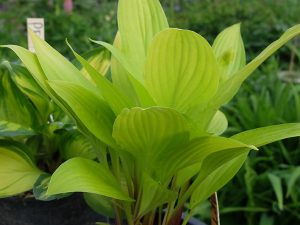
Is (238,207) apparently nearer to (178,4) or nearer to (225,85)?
(225,85)

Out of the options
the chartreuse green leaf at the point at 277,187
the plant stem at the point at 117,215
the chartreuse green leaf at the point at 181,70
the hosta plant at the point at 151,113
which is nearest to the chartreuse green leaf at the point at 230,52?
the hosta plant at the point at 151,113

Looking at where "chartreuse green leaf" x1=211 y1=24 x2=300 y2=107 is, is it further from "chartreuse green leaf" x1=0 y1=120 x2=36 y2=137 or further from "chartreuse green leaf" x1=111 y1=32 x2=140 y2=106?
"chartreuse green leaf" x1=0 y1=120 x2=36 y2=137

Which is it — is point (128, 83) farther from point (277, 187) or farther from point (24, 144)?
point (277, 187)

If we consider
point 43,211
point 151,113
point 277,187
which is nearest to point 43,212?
point 43,211

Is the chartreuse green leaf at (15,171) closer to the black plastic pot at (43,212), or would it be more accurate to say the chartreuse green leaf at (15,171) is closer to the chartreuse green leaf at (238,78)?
the black plastic pot at (43,212)

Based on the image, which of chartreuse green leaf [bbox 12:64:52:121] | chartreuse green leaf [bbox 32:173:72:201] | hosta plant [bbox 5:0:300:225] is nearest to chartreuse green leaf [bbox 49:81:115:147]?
hosta plant [bbox 5:0:300:225]

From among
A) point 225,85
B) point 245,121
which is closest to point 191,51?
point 225,85
